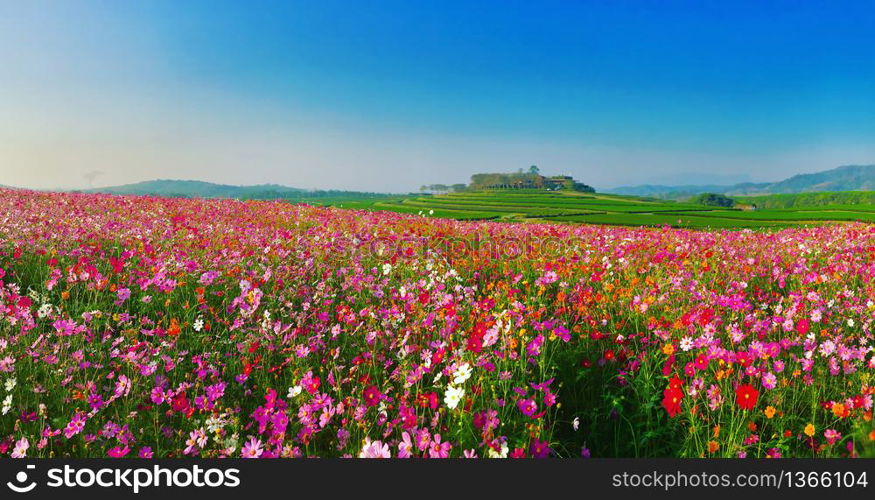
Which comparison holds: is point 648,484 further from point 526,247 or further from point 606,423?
point 526,247

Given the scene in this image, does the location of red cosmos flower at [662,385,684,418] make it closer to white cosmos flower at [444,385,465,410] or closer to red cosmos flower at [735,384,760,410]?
red cosmos flower at [735,384,760,410]

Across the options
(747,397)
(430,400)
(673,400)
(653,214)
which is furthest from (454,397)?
(653,214)

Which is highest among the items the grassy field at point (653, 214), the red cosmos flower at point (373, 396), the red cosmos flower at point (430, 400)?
the grassy field at point (653, 214)

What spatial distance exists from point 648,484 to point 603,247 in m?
5.76

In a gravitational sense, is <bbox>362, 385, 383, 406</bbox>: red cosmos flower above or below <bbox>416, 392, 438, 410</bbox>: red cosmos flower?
below

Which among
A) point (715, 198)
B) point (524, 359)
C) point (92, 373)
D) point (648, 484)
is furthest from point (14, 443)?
point (715, 198)

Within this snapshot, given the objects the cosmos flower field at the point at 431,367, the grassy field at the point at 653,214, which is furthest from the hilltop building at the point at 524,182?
the cosmos flower field at the point at 431,367

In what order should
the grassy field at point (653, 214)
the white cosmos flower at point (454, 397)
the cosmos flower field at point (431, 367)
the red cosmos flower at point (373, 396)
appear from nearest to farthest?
1. the white cosmos flower at point (454, 397)
2. the cosmos flower field at point (431, 367)
3. the red cosmos flower at point (373, 396)
4. the grassy field at point (653, 214)

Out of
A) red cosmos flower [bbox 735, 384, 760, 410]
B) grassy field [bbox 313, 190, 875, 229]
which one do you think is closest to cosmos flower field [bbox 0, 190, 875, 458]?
red cosmos flower [bbox 735, 384, 760, 410]

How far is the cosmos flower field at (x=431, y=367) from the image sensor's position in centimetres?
255

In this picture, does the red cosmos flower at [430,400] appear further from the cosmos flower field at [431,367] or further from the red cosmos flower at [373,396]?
the red cosmos flower at [373,396]

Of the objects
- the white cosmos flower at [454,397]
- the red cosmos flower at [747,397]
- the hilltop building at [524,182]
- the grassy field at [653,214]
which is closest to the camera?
the white cosmos flower at [454,397]

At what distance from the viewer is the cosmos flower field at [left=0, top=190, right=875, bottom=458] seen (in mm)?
2551

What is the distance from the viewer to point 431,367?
3197mm
